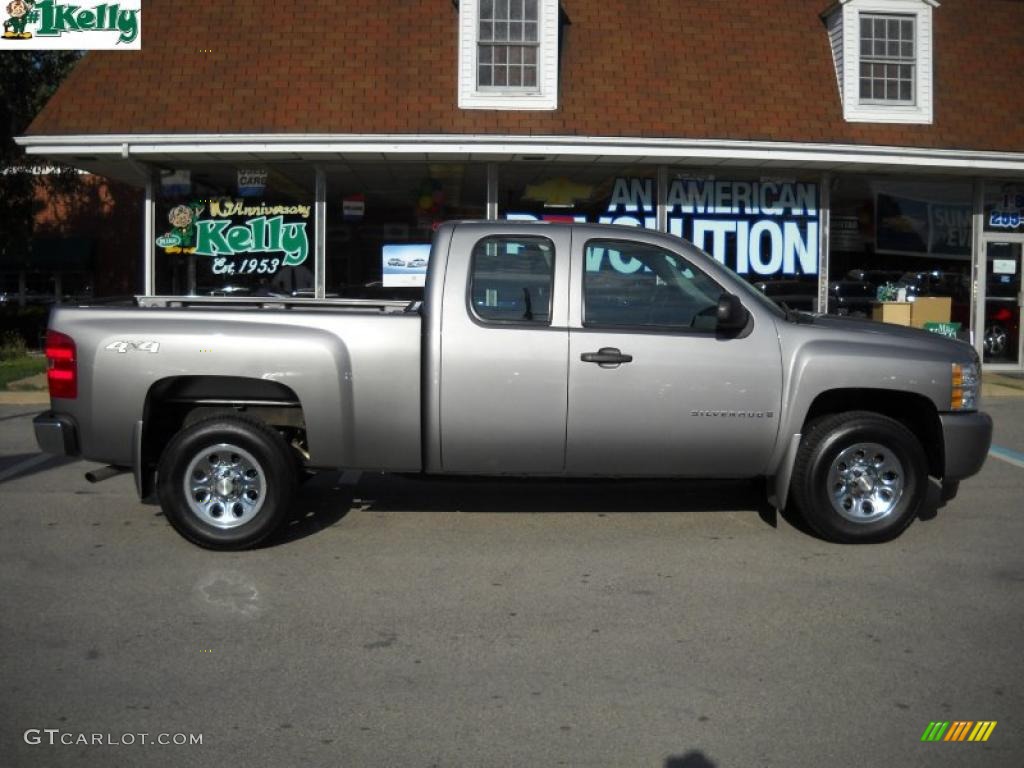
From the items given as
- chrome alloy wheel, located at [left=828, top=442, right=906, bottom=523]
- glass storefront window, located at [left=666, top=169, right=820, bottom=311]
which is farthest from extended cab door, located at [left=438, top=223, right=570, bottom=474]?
glass storefront window, located at [left=666, top=169, right=820, bottom=311]

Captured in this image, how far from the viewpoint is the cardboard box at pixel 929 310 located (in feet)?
52.3

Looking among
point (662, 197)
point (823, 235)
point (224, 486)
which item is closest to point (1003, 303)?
point (823, 235)

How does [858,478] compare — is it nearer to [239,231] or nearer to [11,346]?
[239,231]

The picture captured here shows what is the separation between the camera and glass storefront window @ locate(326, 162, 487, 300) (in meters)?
15.2

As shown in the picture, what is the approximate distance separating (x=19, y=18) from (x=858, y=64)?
12.5m

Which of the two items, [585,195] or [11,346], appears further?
[11,346]

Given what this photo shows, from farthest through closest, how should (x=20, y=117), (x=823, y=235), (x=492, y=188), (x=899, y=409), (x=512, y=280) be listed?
(x=20, y=117) → (x=823, y=235) → (x=492, y=188) → (x=899, y=409) → (x=512, y=280)

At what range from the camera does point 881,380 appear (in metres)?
6.75

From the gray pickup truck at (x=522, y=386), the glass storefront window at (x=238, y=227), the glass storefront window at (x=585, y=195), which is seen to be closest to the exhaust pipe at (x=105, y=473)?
the gray pickup truck at (x=522, y=386)

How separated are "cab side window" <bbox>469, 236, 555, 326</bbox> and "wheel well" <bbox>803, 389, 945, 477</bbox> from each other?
5.93 ft

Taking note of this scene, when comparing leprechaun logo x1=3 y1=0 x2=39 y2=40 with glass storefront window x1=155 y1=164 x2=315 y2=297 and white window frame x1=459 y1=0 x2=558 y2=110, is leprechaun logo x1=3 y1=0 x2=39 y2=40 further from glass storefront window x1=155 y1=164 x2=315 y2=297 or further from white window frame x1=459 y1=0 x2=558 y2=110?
white window frame x1=459 y1=0 x2=558 y2=110

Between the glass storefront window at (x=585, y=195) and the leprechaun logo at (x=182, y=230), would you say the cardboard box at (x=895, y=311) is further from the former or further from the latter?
the leprechaun logo at (x=182, y=230)

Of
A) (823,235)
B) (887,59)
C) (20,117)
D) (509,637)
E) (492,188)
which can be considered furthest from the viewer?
(20,117)

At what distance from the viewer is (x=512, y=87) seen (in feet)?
48.5
